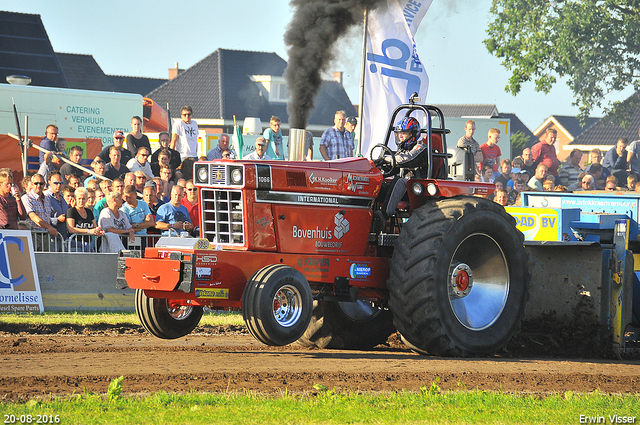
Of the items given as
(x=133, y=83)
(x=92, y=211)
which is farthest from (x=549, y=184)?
(x=133, y=83)

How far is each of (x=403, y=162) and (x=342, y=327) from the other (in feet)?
6.58

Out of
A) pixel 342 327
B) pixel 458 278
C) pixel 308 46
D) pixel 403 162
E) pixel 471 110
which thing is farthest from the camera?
pixel 471 110

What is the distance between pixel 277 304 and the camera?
7.36 m

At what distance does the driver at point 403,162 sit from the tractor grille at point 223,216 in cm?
159

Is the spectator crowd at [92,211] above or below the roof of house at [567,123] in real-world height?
below

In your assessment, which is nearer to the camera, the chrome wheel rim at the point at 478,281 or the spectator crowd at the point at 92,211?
the chrome wheel rim at the point at 478,281

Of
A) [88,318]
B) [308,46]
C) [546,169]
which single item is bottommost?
[88,318]

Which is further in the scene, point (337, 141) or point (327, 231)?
point (337, 141)

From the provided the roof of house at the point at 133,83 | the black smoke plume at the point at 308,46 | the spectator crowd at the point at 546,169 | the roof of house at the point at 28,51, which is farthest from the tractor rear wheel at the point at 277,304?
the roof of house at the point at 133,83

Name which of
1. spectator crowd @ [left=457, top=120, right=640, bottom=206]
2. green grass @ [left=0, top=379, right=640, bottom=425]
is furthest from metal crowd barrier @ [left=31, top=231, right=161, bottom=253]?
spectator crowd @ [left=457, top=120, right=640, bottom=206]

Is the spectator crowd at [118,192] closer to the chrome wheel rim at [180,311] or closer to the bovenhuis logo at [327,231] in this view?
the bovenhuis logo at [327,231]

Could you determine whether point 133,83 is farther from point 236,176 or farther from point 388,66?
point 236,176

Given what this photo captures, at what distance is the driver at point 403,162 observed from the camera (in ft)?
→ 28.1

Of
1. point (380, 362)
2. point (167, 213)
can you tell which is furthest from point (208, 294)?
point (167, 213)
